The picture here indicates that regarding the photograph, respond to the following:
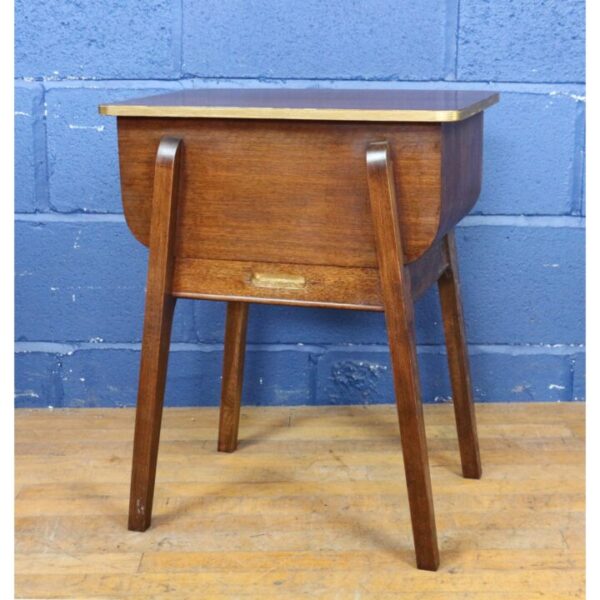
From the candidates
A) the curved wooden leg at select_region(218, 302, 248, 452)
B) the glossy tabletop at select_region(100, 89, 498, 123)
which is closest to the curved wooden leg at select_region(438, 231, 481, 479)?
the glossy tabletop at select_region(100, 89, 498, 123)

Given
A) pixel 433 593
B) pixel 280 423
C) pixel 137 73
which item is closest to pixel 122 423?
pixel 280 423

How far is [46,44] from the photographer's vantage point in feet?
8.05

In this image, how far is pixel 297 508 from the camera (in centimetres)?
204

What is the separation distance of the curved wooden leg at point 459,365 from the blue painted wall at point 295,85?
1.37ft

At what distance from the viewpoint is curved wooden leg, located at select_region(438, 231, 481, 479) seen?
2.12 metres

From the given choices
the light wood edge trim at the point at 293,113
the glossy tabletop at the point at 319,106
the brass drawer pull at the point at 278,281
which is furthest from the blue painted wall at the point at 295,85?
the brass drawer pull at the point at 278,281

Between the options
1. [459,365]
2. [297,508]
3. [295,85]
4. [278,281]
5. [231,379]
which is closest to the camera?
[278,281]

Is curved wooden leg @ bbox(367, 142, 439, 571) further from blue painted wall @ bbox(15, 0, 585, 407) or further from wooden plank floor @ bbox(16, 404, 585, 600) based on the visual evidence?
blue painted wall @ bbox(15, 0, 585, 407)

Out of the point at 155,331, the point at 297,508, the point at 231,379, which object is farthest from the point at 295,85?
the point at 297,508

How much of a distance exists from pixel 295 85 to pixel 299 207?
78 cm

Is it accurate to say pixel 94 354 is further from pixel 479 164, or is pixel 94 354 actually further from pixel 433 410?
pixel 479 164

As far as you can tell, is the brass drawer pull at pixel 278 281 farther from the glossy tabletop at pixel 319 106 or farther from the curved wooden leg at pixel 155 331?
the glossy tabletop at pixel 319 106

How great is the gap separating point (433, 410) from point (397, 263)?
98cm

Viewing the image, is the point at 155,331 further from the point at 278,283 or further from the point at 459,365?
the point at 459,365
